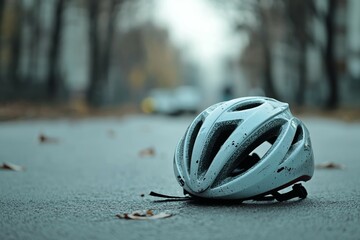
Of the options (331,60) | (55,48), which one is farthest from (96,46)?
(331,60)

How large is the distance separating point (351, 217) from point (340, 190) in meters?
1.65

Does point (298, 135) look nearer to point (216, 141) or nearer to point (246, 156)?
point (246, 156)

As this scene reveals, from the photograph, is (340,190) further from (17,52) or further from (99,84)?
(17,52)

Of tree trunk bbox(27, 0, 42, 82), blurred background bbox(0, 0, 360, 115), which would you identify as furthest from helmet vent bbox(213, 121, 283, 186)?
tree trunk bbox(27, 0, 42, 82)

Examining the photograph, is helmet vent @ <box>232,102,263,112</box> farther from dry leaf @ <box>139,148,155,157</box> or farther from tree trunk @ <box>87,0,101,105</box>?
tree trunk @ <box>87,0,101,105</box>

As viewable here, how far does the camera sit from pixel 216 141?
5.10 m

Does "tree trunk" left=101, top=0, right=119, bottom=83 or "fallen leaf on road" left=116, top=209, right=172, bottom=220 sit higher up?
"fallen leaf on road" left=116, top=209, right=172, bottom=220

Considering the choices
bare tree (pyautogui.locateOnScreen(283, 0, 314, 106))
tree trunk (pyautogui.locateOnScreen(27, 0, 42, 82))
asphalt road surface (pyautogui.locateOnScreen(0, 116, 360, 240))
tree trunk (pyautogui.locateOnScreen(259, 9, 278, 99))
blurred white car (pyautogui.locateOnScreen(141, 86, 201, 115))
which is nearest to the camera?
asphalt road surface (pyautogui.locateOnScreen(0, 116, 360, 240))

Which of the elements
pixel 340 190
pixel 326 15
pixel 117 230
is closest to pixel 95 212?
pixel 117 230

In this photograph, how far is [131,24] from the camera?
179 feet

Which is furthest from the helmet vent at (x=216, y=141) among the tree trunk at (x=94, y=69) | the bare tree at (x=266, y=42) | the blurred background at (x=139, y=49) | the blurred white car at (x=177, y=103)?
the blurred white car at (x=177, y=103)

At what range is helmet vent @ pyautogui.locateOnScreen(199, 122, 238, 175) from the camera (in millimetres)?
4969

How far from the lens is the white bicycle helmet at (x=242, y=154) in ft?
16.0

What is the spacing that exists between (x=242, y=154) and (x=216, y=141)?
228 millimetres
